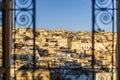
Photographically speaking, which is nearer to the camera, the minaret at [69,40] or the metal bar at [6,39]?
the metal bar at [6,39]

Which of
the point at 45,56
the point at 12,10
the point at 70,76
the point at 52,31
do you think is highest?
the point at 12,10

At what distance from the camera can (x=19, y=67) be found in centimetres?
309

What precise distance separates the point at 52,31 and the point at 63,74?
463mm

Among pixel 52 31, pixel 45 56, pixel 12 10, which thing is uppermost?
pixel 12 10

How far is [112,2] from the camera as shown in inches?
121

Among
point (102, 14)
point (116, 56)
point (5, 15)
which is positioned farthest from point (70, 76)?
point (5, 15)

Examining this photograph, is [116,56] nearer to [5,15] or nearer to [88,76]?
[88,76]

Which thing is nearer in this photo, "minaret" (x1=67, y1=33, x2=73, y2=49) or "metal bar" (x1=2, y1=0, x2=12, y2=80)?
"metal bar" (x1=2, y1=0, x2=12, y2=80)

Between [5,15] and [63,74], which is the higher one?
[5,15]

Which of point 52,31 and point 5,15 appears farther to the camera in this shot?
point 52,31

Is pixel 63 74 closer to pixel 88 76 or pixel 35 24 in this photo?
pixel 88 76

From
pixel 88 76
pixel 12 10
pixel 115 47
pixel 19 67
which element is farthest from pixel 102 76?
pixel 12 10

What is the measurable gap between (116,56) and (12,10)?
3.76 feet

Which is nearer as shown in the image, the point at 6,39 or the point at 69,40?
the point at 6,39
